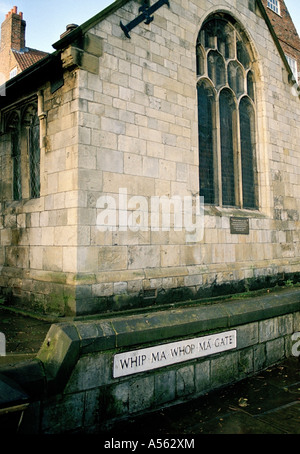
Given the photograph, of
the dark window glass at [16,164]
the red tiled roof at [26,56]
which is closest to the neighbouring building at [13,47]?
the red tiled roof at [26,56]

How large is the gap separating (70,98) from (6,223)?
122 inches

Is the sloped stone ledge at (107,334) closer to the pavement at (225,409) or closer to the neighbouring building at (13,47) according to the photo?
the pavement at (225,409)

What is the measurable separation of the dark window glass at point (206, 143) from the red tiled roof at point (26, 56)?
13.8 meters

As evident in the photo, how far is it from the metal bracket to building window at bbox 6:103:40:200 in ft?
7.47

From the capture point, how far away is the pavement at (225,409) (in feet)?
12.0

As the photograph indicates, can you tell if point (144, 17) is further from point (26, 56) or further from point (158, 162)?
point (26, 56)

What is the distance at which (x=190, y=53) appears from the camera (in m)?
7.66

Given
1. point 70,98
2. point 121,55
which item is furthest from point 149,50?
point 70,98

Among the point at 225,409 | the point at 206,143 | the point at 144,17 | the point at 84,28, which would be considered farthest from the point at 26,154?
the point at 225,409

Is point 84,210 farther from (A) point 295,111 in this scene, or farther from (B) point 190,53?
(A) point 295,111

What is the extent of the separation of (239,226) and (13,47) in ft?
56.6

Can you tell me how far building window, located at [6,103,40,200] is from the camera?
7.18 m

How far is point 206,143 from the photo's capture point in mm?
8180

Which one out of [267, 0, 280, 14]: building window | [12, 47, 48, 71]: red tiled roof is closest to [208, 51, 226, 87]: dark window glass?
[267, 0, 280, 14]: building window
